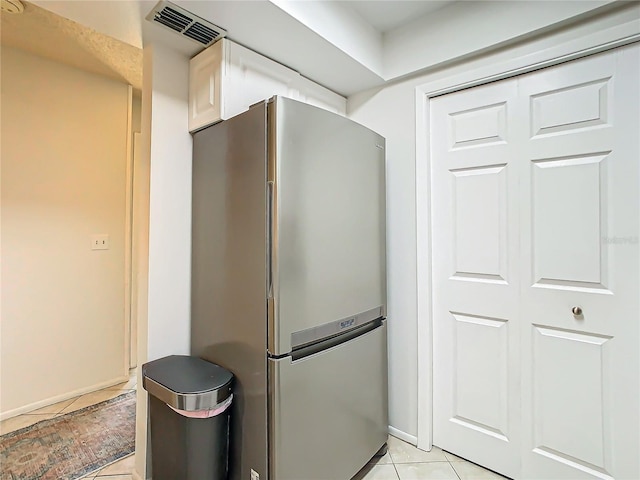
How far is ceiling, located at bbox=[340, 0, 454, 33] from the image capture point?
1.71 m

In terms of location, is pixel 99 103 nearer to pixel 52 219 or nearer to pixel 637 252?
pixel 52 219

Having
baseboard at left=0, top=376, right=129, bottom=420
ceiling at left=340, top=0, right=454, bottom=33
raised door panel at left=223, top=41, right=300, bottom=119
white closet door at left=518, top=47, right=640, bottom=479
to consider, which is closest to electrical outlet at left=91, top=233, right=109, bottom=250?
baseboard at left=0, top=376, right=129, bottom=420

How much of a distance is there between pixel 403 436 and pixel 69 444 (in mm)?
1988

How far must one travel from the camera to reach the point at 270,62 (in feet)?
5.64

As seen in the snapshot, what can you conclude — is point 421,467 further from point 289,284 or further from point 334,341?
point 289,284

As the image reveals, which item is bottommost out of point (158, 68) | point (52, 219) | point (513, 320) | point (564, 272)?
point (513, 320)

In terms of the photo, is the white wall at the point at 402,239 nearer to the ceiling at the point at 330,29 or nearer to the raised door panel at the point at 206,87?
the ceiling at the point at 330,29

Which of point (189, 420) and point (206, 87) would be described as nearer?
point (189, 420)

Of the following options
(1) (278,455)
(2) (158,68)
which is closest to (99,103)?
(2) (158,68)

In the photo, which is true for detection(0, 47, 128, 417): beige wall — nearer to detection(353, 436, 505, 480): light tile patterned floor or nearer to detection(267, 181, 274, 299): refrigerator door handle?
detection(267, 181, 274, 299): refrigerator door handle

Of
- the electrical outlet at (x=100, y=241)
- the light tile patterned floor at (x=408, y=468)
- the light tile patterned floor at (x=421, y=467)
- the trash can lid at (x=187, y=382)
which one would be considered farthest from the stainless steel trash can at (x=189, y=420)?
the electrical outlet at (x=100, y=241)

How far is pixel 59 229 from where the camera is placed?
7.92 ft

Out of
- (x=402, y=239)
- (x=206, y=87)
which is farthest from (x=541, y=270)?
(x=206, y=87)

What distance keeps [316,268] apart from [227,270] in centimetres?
41
